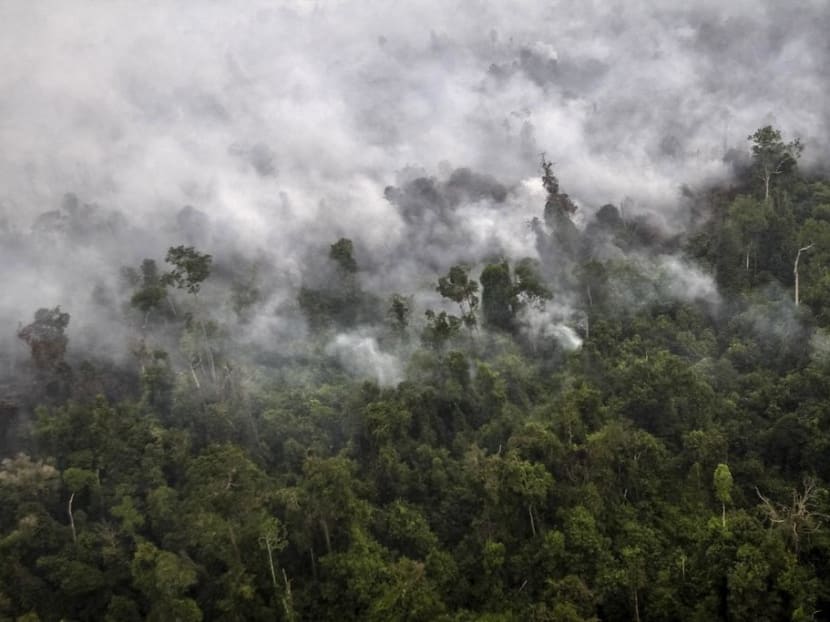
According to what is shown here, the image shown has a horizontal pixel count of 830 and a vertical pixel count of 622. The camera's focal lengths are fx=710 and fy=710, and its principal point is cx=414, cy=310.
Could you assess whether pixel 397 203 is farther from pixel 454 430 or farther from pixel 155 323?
pixel 454 430

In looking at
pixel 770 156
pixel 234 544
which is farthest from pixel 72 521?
pixel 770 156

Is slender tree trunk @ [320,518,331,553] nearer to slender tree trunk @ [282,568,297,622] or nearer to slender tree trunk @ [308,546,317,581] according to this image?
slender tree trunk @ [308,546,317,581]

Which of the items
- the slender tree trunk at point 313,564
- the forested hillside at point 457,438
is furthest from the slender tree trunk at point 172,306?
the slender tree trunk at point 313,564

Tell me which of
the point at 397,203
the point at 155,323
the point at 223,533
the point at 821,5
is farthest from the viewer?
the point at 821,5

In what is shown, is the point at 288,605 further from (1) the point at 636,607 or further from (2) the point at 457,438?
(1) the point at 636,607

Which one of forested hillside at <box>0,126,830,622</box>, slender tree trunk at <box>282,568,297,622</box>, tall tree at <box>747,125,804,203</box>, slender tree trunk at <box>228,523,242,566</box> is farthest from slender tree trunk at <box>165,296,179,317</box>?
tall tree at <box>747,125,804,203</box>

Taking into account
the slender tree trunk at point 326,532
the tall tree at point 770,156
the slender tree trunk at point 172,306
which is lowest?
the slender tree trunk at point 326,532

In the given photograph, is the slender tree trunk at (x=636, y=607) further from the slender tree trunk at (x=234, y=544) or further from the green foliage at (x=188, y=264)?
the green foliage at (x=188, y=264)

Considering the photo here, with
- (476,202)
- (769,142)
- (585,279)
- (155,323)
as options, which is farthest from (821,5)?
(155,323)
